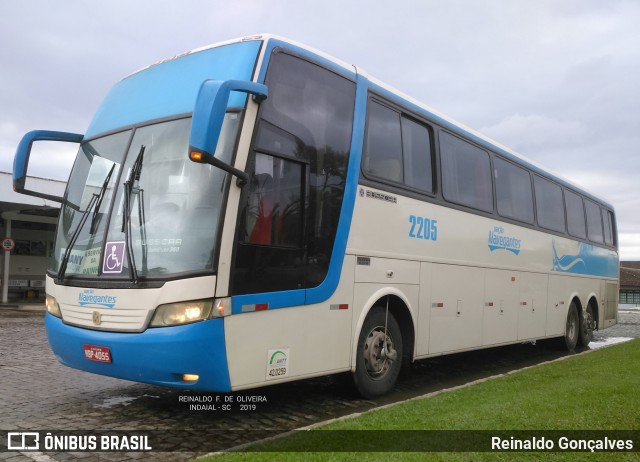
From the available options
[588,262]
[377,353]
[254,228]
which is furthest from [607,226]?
[254,228]

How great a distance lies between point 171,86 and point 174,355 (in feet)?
9.12

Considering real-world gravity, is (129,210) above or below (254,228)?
above

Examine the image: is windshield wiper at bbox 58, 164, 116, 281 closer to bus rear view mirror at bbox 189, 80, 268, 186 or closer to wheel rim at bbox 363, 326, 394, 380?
bus rear view mirror at bbox 189, 80, 268, 186

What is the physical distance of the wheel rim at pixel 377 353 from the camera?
710cm

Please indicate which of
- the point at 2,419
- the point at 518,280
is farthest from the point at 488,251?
the point at 2,419

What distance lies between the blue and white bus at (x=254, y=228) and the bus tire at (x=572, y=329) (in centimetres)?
603

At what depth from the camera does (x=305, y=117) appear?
6.14m

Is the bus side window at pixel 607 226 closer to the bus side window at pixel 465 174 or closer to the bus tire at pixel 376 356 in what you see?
the bus side window at pixel 465 174

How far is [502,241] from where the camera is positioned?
10289 millimetres

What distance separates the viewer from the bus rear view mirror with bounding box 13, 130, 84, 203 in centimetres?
655

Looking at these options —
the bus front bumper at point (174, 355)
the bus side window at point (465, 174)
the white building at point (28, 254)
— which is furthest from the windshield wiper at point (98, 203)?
the white building at point (28, 254)

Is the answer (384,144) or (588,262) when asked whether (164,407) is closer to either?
(384,144)

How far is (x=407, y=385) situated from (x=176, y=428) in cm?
394

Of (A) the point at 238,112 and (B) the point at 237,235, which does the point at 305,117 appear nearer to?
(A) the point at 238,112
